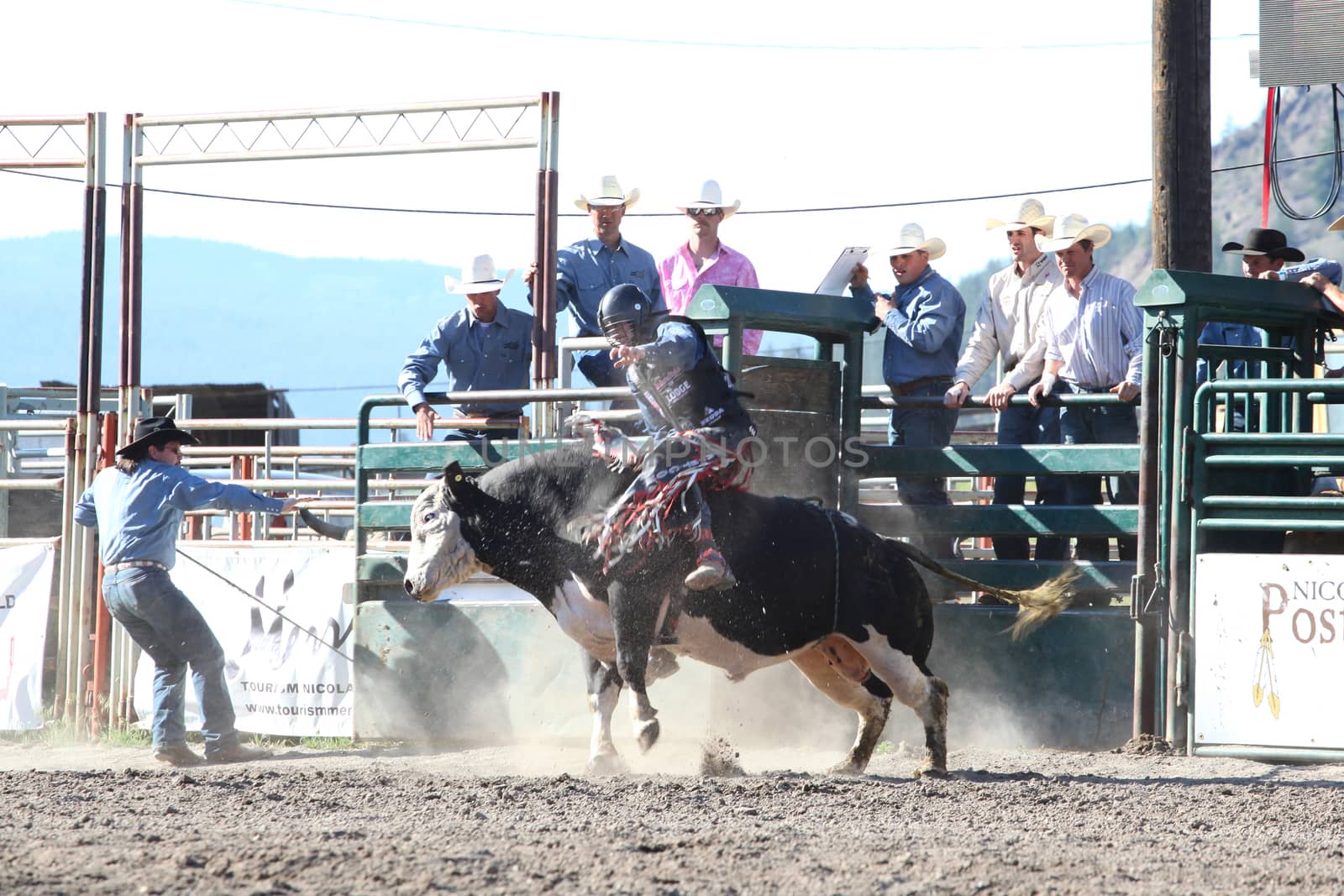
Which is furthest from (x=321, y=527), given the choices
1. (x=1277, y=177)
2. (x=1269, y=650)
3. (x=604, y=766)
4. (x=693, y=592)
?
(x=1277, y=177)

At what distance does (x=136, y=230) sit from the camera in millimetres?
10320

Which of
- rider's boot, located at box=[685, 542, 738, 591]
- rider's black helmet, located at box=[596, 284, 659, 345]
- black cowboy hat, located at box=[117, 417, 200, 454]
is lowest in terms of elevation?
rider's boot, located at box=[685, 542, 738, 591]

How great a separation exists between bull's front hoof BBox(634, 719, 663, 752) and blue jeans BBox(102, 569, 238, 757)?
3.05m

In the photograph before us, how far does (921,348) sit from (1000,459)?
817 mm

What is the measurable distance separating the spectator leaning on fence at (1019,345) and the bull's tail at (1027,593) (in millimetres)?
614

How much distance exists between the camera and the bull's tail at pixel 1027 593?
763 cm

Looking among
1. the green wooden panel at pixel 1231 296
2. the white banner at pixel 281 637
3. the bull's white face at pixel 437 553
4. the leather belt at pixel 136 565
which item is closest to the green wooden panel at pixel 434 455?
the white banner at pixel 281 637

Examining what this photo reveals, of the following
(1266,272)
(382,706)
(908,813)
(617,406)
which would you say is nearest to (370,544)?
(382,706)

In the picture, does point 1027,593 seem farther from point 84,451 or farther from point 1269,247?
point 84,451

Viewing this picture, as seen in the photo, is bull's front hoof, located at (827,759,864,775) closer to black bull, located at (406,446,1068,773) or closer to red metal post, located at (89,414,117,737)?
black bull, located at (406,446,1068,773)

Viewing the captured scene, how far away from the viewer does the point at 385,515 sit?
9.17m

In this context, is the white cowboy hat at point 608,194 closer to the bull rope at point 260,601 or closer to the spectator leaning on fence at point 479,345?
the spectator leaning on fence at point 479,345

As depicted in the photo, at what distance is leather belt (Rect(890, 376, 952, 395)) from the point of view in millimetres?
8797

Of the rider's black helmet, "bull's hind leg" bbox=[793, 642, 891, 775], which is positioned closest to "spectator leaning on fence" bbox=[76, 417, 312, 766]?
the rider's black helmet
